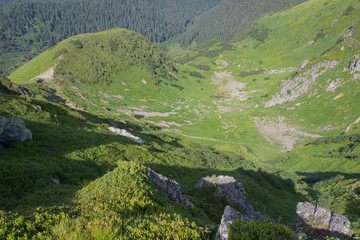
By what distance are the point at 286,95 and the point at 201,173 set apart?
7806 cm

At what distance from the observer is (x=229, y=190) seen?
17.4 meters

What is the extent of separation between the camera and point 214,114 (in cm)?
9031

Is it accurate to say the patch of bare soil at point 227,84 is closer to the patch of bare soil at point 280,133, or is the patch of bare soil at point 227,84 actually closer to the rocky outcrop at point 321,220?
the patch of bare soil at point 280,133

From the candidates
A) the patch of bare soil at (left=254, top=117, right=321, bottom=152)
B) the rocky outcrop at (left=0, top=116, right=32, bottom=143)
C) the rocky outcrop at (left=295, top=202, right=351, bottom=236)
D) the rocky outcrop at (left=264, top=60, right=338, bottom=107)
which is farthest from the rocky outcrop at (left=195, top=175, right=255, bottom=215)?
the rocky outcrop at (left=264, top=60, right=338, bottom=107)

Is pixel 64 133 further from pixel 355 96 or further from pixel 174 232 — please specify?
pixel 355 96

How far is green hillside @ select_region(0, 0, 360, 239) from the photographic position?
303 inches

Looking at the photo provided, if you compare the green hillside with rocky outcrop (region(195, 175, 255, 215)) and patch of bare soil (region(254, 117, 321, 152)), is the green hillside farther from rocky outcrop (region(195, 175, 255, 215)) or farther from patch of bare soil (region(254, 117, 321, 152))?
rocky outcrop (region(195, 175, 255, 215))

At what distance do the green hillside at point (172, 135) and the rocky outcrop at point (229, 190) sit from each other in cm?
121

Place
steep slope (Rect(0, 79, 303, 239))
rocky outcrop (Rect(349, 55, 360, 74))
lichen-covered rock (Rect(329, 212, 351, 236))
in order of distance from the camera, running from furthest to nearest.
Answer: rocky outcrop (Rect(349, 55, 360, 74))
lichen-covered rock (Rect(329, 212, 351, 236))
steep slope (Rect(0, 79, 303, 239))

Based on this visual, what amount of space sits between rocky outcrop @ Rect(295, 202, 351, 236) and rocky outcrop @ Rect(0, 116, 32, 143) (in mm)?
20348

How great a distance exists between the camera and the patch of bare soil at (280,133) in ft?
202

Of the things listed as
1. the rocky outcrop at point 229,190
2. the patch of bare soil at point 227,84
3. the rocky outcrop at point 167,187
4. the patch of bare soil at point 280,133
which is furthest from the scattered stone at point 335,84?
the rocky outcrop at point 167,187

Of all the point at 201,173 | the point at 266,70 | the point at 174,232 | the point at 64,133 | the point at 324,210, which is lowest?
the point at 174,232

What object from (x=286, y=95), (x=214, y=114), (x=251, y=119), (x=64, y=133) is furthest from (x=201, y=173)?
(x=286, y=95)
